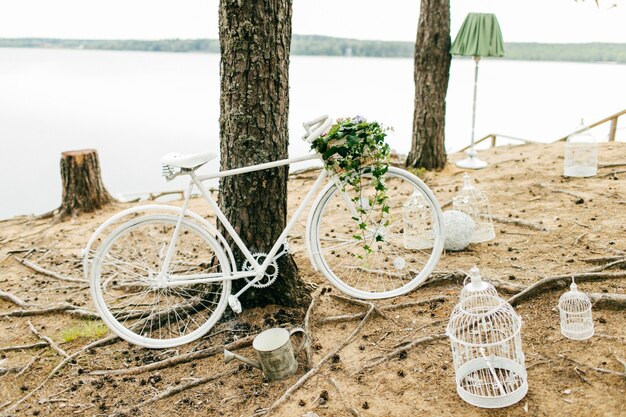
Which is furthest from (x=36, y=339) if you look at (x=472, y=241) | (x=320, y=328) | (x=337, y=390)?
(x=472, y=241)

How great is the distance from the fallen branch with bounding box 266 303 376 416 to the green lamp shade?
4.17m

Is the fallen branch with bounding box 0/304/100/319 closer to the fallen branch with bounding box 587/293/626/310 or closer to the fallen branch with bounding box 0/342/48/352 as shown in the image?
the fallen branch with bounding box 0/342/48/352

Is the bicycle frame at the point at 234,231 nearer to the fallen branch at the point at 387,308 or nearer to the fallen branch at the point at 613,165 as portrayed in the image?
the fallen branch at the point at 387,308

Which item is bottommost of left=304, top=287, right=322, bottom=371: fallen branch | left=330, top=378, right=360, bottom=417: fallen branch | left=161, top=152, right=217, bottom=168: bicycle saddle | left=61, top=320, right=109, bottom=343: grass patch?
left=61, top=320, right=109, bottom=343: grass patch

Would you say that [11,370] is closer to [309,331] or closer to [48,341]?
[48,341]

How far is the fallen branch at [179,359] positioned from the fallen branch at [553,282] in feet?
4.96

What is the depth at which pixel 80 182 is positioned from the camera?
6.14 metres

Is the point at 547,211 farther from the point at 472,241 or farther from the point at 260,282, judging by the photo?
the point at 260,282

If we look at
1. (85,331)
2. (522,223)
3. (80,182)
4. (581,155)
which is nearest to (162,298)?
(85,331)

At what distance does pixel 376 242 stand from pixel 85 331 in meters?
1.91

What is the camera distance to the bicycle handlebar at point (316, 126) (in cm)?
272

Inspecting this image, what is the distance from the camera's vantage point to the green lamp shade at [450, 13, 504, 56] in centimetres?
621

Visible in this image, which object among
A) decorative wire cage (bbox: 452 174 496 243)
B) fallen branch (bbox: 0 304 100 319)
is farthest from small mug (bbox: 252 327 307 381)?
decorative wire cage (bbox: 452 174 496 243)

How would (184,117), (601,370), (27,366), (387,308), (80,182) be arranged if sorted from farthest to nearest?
(184,117) < (80,182) < (387,308) < (27,366) < (601,370)
